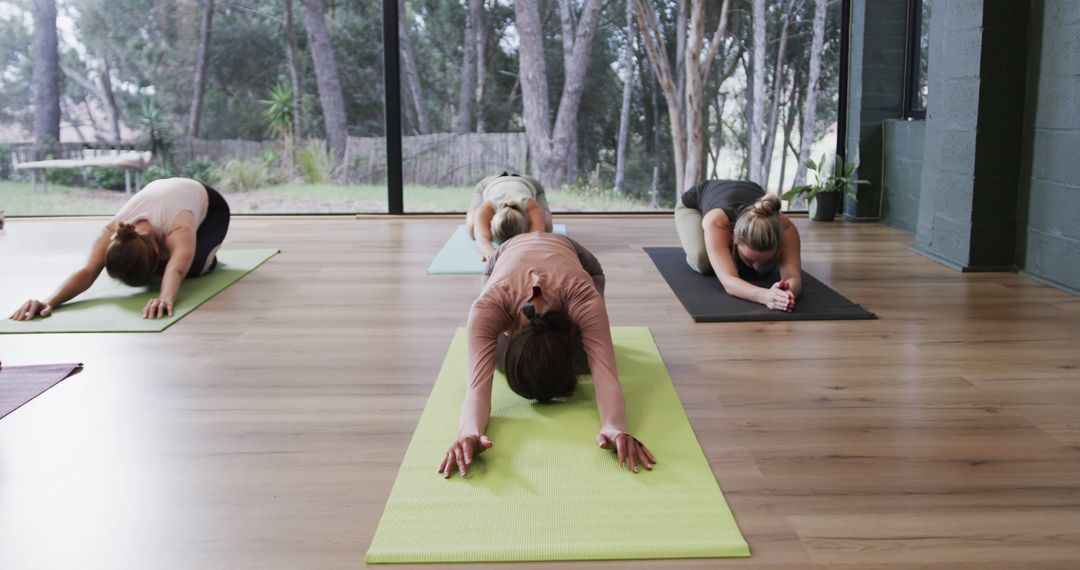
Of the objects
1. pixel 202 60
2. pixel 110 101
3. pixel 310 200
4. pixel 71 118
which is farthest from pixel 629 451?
pixel 71 118

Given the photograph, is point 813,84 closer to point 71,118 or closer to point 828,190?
point 828,190

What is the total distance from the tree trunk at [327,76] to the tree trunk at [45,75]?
201cm

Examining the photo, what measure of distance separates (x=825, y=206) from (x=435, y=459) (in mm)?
5186

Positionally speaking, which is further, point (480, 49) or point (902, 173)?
point (480, 49)

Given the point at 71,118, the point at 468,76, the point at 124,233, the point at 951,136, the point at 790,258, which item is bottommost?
the point at 790,258

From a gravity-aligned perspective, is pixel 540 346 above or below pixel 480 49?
below

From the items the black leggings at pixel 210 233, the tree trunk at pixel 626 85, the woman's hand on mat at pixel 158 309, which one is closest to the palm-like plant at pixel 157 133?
the black leggings at pixel 210 233

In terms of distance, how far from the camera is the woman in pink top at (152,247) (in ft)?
13.9

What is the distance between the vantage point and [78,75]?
791 cm

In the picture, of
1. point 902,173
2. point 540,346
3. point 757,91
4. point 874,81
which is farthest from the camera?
point 757,91

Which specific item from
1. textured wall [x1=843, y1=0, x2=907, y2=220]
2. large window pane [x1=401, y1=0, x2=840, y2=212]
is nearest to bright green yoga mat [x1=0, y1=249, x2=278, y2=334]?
large window pane [x1=401, y1=0, x2=840, y2=212]

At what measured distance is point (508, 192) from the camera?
5.51 m

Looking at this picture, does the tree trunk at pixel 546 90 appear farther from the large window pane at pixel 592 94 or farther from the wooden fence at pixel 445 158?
the wooden fence at pixel 445 158

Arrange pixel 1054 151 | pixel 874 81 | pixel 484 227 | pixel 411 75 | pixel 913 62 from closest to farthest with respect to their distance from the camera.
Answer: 1. pixel 1054 151
2. pixel 484 227
3. pixel 913 62
4. pixel 874 81
5. pixel 411 75
